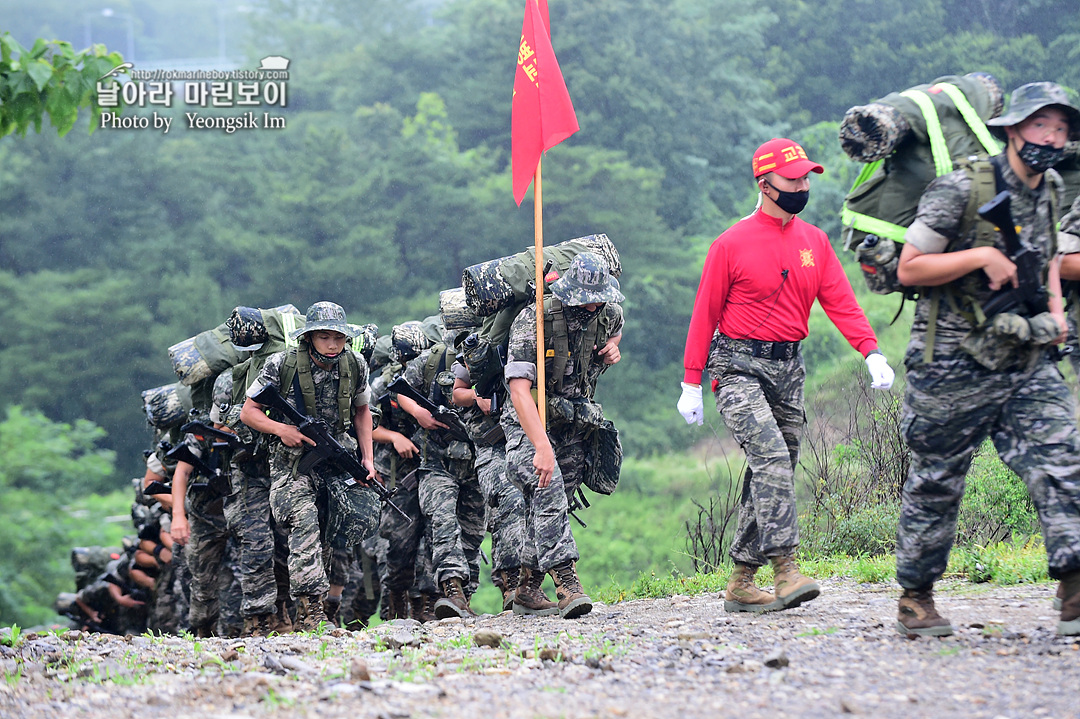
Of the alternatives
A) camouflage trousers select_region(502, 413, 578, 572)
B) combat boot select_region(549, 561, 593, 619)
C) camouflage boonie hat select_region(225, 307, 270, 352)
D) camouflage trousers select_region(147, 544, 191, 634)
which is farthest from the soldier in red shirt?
camouflage trousers select_region(147, 544, 191, 634)

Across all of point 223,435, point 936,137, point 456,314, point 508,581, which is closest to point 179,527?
point 223,435

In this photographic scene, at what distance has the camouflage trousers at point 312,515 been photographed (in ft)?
24.7

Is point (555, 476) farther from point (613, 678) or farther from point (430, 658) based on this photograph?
point (613, 678)

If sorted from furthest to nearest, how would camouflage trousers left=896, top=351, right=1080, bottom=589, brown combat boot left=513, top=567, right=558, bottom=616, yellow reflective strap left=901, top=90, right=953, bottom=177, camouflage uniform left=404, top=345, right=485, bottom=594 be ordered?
camouflage uniform left=404, top=345, right=485, bottom=594 < brown combat boot left=513, top=567, right=558, bottom=616 < yellow reflective strap left=901, top=90, right=953, bottom=177 < camouflage trousers left=896, top=351, right=1080, bottom=589

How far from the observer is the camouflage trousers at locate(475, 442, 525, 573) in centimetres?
768

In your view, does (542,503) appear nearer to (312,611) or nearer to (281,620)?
(312,611)

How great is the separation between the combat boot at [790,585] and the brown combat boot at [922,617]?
830 millimetres

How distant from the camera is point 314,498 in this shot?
778cm

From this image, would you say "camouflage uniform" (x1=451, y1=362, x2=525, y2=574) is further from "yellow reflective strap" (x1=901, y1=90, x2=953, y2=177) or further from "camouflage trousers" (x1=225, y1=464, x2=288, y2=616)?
"yellow reflective strap" (x1=901, y1=90, x2=953, y2=177)

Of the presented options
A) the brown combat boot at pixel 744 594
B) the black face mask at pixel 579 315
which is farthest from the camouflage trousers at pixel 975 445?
the black face mask at pixel 579 315

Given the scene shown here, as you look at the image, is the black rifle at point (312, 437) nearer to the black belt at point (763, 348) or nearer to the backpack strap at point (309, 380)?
the backpack strap at point (309, 380)

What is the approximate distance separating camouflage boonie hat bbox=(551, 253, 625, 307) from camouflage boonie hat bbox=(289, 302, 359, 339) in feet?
5.09

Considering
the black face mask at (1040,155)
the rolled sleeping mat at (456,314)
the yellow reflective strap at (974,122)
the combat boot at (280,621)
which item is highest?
the yellow reflective strap at (974,122)

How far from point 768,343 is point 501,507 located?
2.33 meters
